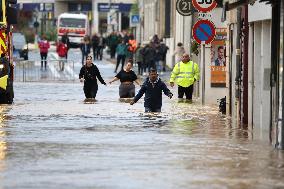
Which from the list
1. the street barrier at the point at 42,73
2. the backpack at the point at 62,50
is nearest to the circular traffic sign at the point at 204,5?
the street barrier at the point at 42,73

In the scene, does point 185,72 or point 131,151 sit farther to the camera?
point 185,72

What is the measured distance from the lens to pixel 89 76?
38812mm

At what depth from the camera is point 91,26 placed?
125750mm

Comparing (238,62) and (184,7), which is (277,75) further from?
(184,7)

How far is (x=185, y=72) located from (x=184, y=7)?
234 centimetres

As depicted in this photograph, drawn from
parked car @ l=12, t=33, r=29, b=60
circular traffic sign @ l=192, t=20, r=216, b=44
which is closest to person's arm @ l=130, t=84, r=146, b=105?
circular traffic sign @ l=192, t=20, r=216, b=44

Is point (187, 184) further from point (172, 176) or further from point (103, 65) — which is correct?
point (103, 65)

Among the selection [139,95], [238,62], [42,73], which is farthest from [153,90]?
[42,73]

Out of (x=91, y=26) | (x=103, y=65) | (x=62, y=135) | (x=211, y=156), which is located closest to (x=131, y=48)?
(x=103, y=65)

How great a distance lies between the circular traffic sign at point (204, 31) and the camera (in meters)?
35.9

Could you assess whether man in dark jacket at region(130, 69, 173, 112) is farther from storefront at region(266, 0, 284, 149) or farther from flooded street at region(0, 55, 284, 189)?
storefront at region(266, 0, 284, 149)

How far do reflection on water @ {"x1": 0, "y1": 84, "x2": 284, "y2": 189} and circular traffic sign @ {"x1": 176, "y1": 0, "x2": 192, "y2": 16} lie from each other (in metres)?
5.53

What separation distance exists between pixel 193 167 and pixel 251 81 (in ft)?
34.3

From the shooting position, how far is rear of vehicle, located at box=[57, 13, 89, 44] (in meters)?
103
